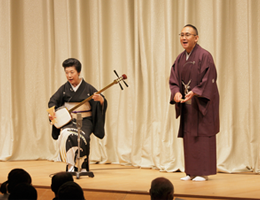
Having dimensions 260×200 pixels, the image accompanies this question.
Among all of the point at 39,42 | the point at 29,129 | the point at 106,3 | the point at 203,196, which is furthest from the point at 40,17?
the point at 203,196

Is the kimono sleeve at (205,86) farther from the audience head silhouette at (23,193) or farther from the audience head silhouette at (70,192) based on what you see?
the audience head silhouette at (23,193)

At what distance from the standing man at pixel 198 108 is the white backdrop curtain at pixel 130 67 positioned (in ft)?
3.02

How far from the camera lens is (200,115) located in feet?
14.3

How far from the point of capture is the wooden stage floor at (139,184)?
3476mm

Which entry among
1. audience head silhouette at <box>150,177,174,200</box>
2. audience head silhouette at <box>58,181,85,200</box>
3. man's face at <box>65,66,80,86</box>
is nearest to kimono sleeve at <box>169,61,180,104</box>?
man's face at <box>65,66,80,86</box>

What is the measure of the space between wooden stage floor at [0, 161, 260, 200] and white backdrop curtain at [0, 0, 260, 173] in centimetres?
44

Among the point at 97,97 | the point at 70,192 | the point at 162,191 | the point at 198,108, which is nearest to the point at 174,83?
the point at 198,108

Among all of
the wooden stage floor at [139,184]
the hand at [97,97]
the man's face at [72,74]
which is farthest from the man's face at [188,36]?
the wooden stage floor at [139,184]

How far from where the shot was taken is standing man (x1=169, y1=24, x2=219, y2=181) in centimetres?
426

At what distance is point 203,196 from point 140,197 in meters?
0.56

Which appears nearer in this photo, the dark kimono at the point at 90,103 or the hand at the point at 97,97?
the hand at the point at 97,97

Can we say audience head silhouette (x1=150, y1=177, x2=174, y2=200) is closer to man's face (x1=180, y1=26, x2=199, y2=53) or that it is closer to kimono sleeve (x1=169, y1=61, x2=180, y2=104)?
kimono sleeve (x1=169, y1=61, x2=180, y2=104)

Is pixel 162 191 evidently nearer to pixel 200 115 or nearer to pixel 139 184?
pixel 139 184

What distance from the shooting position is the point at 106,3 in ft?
20.6
